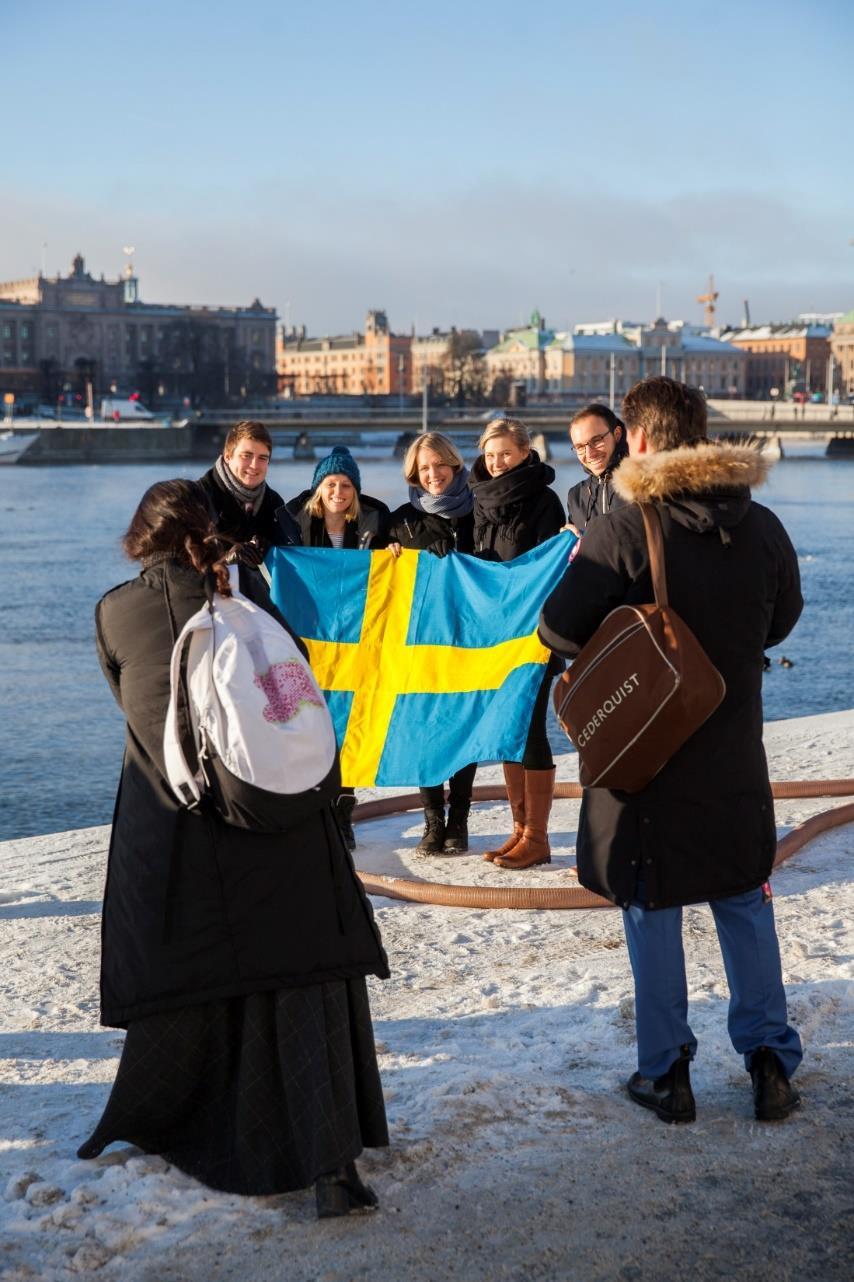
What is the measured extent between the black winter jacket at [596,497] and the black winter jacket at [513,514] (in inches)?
2.3

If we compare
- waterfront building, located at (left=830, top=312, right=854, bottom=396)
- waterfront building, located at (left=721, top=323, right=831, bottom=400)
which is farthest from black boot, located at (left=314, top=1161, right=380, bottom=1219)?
waterfront building, located at (left=830, top=312, right=854, bottom=396)

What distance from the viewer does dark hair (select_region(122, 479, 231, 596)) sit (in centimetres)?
241

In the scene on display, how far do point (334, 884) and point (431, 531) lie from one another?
2217mm

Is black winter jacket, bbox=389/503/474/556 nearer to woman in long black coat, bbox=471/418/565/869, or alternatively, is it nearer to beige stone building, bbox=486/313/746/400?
woman in long black coat, bbox=471/418/565/869

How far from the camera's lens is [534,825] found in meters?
4.46

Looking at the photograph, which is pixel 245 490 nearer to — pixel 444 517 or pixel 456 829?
pixel 444 517

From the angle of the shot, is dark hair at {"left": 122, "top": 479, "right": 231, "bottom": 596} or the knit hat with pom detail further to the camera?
the knit hat with pom detail

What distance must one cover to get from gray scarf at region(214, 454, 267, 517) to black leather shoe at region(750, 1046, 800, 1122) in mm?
2238

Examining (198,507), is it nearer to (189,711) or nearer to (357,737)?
(189,711)

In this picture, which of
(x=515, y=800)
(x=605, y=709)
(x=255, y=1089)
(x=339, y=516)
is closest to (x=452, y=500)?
(x=339, y=516)

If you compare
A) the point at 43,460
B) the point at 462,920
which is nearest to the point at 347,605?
the point at 462,920

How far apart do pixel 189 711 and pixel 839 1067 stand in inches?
55.7

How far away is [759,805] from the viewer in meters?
2.71

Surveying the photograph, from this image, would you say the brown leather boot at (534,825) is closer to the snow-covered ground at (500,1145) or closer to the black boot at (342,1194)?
the snow-covered ground at (500,1145)
